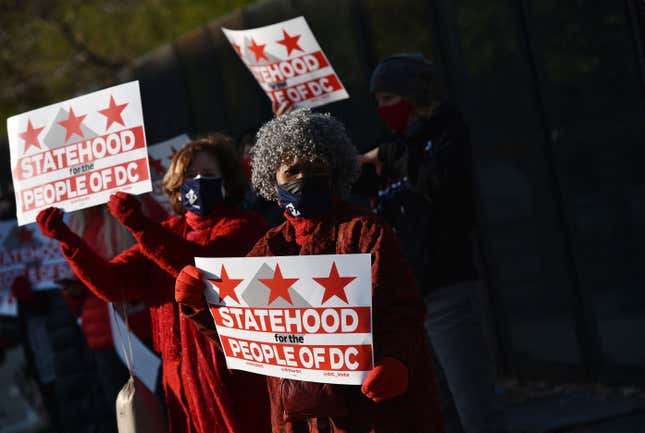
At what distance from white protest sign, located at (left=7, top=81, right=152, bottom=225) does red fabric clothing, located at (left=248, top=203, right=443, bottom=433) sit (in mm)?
1205

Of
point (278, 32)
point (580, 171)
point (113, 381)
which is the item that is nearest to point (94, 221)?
point (113, 381)

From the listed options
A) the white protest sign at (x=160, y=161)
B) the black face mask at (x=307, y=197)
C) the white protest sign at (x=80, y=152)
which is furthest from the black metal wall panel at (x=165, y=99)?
the black face mask at (x=307, y=197)

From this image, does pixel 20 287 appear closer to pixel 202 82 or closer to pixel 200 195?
pixel 200 195

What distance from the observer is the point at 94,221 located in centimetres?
640

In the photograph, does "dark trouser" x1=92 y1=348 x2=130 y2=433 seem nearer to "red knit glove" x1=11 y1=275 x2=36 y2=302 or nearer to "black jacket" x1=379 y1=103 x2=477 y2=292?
"red knit glove" x1=11 y1=275 x2=36 y2=302

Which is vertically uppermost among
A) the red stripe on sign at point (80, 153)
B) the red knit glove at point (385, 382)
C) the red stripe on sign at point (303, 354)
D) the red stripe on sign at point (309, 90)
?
the red stripe on sign at point (309, 90)

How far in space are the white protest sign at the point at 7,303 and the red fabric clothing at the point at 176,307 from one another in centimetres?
314

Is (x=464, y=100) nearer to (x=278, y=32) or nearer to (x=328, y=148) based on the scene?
(x=278, y=32)

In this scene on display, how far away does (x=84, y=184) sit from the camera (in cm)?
430

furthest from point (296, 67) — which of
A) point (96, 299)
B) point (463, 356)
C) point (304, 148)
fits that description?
point (96, 299)

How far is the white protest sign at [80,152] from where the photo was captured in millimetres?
4207

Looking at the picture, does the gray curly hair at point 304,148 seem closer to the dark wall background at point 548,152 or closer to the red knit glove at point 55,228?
the red knit glove at point 55,228

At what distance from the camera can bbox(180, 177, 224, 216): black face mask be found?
4.21 meters

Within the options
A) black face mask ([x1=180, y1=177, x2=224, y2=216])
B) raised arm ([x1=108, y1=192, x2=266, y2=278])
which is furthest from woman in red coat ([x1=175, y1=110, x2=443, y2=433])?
black face mask ([x1=180, y1=177, x2=224, y2=216])
